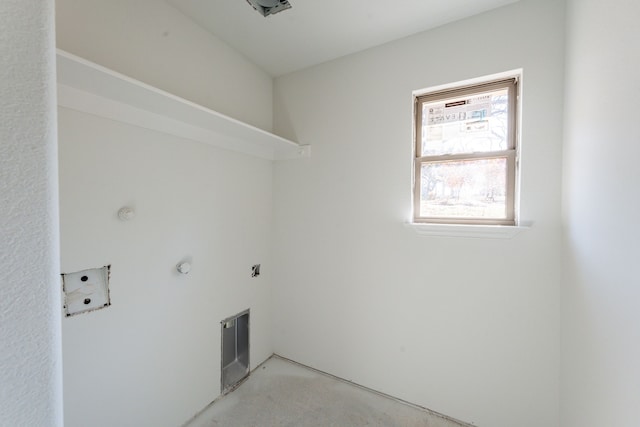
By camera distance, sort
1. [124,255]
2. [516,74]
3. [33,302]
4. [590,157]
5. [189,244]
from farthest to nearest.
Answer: [189,244], [516,74], [124,255], [590,157], [33,302]

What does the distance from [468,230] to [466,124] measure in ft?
2.56

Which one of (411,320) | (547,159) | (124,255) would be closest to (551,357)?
(411,320)

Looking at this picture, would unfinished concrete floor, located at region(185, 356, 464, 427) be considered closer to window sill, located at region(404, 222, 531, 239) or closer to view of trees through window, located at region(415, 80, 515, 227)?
window sill, located at region(404, 222, 531, 239)

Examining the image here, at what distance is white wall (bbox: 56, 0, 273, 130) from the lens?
1291mm

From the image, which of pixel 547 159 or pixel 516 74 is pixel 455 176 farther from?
pixel 516 74

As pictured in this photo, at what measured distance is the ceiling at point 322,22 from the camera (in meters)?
1.66

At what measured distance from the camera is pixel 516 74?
1.65m

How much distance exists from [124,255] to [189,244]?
0.40 m

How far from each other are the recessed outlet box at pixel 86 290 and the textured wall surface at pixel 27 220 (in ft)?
3.93

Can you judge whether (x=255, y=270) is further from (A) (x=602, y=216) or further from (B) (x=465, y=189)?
(A) (x=602, y=216)

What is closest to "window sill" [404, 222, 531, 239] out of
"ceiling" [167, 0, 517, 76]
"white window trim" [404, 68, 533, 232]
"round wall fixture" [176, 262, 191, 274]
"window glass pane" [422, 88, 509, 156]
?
"white window trim" [404, 68, 533, 232]

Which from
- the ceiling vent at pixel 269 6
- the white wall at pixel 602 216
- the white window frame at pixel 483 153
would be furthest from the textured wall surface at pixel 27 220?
the white window frame at pixel 483 153

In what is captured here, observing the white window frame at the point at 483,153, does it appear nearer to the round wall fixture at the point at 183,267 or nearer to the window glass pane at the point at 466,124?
the window glass pane at the point at 466,124

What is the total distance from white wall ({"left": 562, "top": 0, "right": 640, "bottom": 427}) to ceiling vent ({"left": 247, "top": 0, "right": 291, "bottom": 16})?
1.56 m
